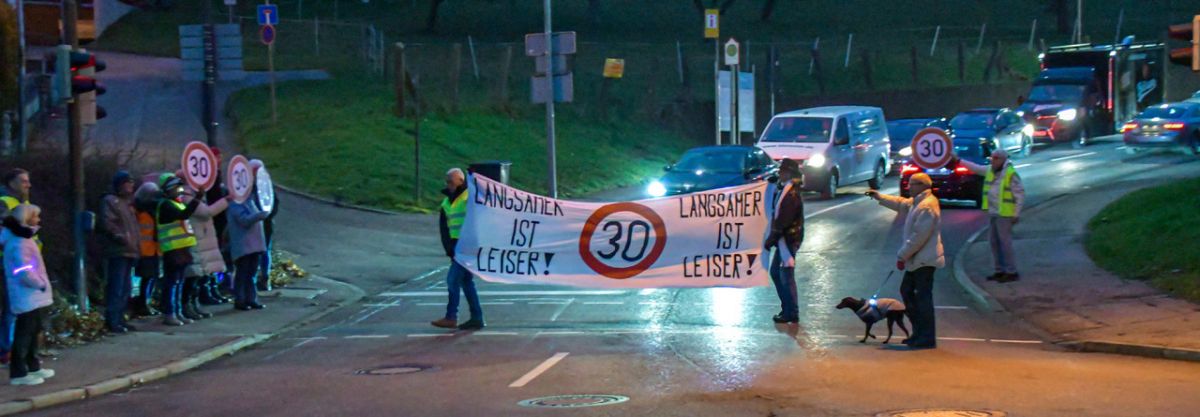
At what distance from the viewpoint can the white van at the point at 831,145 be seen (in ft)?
96.5

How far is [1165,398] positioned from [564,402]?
14.7 ft

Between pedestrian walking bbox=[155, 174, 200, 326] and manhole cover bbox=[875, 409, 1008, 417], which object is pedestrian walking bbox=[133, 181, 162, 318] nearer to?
pedestrian walking bbox=[155, 174, 200, 326]

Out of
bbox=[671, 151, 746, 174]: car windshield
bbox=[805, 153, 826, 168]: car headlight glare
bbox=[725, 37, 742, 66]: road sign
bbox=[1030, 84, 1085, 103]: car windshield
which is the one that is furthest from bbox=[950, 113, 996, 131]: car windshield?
bbox=[671, 151, 746, 174]: car windshield

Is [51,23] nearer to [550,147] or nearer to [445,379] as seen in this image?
[550,147]

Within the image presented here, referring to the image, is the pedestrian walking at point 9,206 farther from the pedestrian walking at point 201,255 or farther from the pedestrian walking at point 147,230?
the pedestrian walking at point 201,255

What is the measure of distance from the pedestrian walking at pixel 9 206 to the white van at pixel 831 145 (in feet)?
62.7

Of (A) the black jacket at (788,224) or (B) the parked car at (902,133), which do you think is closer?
(A) the black jacket at (788,224)

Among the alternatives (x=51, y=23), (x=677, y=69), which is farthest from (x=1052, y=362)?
(x=677, y=69)

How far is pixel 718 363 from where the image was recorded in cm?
1193

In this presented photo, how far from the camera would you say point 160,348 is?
13.6m

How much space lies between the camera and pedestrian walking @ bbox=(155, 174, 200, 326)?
15.0 meters

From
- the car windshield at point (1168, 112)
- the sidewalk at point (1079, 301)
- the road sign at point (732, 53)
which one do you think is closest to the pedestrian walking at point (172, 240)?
the sidewalk at point (1079, 301)

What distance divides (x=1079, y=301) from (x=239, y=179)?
397 inches

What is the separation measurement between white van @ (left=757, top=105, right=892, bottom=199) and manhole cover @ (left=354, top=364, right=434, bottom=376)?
713 inches
